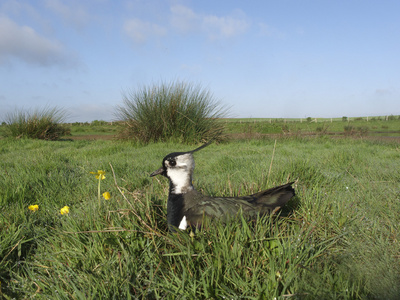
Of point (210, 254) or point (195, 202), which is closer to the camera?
point (210, 254)

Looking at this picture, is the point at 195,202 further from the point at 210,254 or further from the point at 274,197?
the point at 274,197

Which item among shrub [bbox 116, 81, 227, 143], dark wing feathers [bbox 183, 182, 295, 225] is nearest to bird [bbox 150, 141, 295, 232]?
dark wing feathers [bbox 183, 182, 295, 225]

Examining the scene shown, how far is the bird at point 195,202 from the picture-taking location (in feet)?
5.59

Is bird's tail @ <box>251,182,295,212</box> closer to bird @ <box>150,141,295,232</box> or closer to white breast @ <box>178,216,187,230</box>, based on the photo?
bird @ <box>150,141,295,232</box>

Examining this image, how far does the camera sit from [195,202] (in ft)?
5.85

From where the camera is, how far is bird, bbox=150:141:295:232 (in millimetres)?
1705

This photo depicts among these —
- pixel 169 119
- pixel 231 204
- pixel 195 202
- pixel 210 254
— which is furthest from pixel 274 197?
pixel 169 119

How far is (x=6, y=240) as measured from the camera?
189 cm

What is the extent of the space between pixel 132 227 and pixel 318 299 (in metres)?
1.07

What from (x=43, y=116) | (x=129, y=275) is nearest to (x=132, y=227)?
(x=129, y=275)

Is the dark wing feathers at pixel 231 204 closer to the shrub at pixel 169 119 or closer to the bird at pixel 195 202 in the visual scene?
the bird at pixel 195 202

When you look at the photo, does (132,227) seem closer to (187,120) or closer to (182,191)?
(182,191)

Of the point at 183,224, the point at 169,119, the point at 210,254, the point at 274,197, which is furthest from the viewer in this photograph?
the point at 169,119

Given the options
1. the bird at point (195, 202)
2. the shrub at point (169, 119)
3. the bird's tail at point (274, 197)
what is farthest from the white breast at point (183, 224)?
the shrub at point (169, 119)
